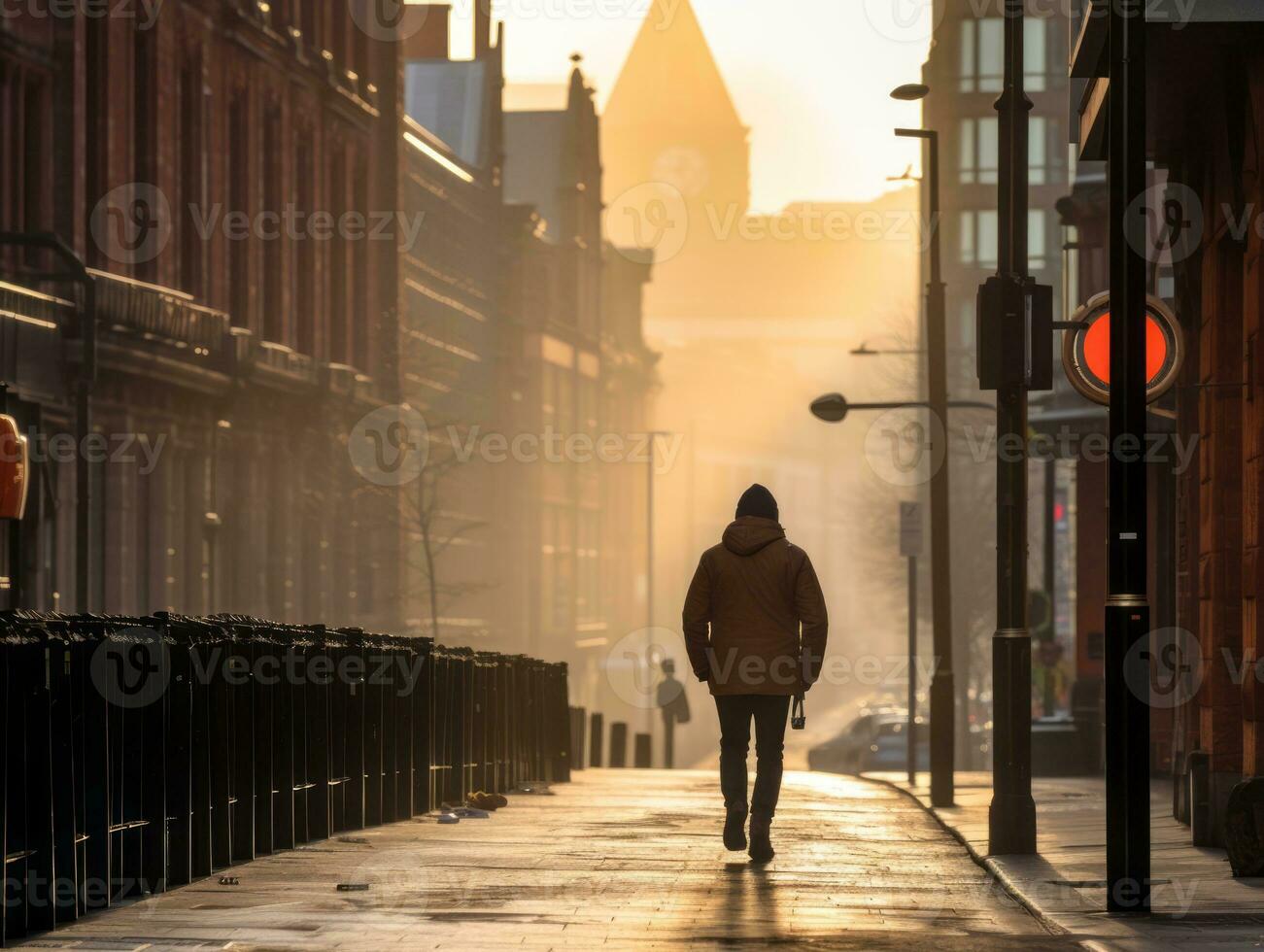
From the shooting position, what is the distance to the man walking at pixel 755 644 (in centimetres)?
1202

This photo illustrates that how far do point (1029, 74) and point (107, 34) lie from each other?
47087 mm

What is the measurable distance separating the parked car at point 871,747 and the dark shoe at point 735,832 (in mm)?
32245

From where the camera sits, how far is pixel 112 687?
9.81 meters

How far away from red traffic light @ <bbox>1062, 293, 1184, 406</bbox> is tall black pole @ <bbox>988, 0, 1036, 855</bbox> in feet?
2.87

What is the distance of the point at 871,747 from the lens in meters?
48.4

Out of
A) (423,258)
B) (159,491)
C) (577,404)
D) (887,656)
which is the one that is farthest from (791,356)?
(159,491)

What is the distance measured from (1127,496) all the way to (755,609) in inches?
125

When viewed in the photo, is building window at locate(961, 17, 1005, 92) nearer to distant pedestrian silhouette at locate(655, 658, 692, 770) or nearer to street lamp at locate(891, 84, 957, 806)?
distant pedestrian silhouette at locate(655, 658, 692, 770)

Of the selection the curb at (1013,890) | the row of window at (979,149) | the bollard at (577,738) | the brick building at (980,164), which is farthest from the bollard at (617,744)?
the row of window at (979,149)

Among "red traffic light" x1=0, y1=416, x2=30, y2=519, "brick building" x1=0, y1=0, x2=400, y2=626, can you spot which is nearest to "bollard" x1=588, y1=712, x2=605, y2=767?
"brick building" x1=0, y1=0, x2=400, y2=626

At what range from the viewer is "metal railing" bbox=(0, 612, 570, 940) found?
29.1ft

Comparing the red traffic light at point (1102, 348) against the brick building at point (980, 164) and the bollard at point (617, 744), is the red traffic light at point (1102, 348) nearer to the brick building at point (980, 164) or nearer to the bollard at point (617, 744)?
the bollard at point (617, 744)

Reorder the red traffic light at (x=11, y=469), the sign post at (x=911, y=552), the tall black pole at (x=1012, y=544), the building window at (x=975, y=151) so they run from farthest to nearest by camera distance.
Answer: the building window at (x=975, y=151) → the sign post at (x=911, y=552) → the red traffic light at (x=11, y=469) → the tall black pole at (x=1012, y=544)

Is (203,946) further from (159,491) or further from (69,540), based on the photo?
(159,491)
